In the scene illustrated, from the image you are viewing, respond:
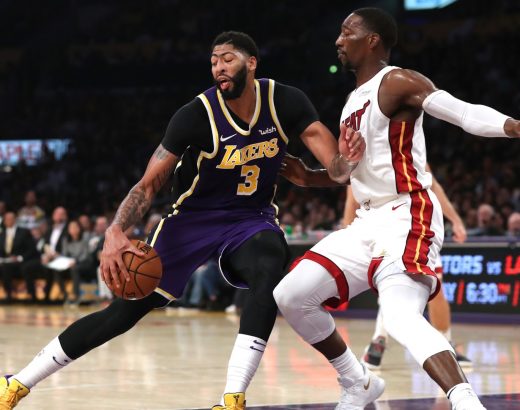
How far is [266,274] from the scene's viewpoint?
5.48 m

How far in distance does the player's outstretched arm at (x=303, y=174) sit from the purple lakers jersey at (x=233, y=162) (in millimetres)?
270

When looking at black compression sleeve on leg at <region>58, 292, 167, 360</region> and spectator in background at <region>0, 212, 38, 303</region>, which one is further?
spectator in background at <region>0, 212, 38, 303</region>

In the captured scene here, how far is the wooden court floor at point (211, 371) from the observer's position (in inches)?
252

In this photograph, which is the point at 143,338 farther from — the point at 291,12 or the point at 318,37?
the point at 291,12

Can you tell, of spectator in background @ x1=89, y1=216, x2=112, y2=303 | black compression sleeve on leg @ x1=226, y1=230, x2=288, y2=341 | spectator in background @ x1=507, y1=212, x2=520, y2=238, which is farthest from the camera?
spectator in background @ x1=89, y1=216, x2=112, y2=303

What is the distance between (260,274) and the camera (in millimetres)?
5500

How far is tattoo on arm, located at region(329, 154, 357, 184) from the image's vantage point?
5223mm

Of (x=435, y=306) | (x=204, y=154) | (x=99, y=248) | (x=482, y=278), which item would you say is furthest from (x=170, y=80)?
(x=204, y=154)

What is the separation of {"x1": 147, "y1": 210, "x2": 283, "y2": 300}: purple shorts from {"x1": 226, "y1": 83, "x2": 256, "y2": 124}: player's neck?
51 cm

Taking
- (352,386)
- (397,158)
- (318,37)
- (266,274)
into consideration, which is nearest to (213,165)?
(266,274)

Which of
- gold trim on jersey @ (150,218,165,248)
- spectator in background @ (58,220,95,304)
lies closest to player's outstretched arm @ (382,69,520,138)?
gold trim on jersey @ (150,218,165,248)

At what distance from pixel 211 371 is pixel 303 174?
257 cm

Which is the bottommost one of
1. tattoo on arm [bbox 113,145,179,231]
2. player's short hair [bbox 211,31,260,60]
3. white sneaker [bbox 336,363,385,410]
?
white sneaker [bbox 336,363,385,410]

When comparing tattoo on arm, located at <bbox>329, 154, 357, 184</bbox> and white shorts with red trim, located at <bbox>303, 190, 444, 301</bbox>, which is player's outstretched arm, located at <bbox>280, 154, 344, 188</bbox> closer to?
tattoo on arm, located at <bbox>329, 154, 357, 184</bbox>
